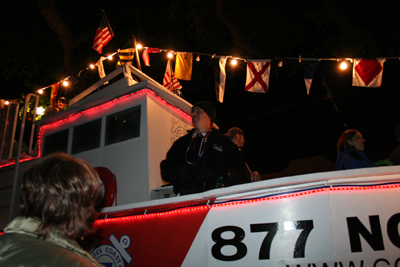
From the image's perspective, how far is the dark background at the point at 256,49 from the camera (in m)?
10.2

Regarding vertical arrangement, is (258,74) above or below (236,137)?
above

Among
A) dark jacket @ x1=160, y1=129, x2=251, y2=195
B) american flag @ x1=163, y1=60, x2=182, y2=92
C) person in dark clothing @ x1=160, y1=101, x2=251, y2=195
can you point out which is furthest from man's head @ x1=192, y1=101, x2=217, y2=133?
american flag @ x1=163, y1=60, x2=182, y2=92

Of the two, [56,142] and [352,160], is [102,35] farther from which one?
[352,160]

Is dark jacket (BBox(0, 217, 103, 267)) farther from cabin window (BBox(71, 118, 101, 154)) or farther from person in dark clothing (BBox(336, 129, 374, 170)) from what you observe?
cabin window (BBox(71, 118, 101, 154))

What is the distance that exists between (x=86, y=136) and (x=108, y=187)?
50.8 inches

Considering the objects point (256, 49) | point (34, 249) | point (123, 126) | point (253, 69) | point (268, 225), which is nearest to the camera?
point (34, 249)

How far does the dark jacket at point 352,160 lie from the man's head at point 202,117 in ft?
5.61

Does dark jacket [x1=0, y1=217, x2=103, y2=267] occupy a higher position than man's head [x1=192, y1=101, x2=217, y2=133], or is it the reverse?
man's head [x1=192, y1=101, x2=217, y2=133]

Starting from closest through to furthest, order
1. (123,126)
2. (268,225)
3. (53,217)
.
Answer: (53,217)
(268,225)
(123,126)

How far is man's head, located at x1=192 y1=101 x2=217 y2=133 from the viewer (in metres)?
3.66

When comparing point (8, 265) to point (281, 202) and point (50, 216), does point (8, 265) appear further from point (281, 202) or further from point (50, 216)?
point (281, 202)

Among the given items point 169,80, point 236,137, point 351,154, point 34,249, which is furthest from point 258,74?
point 34,249

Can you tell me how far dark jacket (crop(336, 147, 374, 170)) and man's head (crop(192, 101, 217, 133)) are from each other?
1.71 meters

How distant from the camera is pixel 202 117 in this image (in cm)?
367
